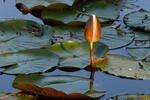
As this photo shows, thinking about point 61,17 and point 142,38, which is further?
point 61,17

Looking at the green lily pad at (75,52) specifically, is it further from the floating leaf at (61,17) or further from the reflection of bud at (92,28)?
the floating leaf at (61,17)

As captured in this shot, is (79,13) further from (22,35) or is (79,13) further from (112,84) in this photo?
(112,84)

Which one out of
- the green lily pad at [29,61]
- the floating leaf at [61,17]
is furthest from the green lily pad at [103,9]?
the green lily pad at [29,61]

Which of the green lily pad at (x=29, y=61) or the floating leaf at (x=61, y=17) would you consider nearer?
the green lily pad at (x=29, y=61)

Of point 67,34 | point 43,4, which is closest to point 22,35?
point 67,34

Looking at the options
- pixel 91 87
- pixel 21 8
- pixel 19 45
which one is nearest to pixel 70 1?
pixel 21 8

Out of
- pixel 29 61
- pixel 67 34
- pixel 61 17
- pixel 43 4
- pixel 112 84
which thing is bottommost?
pixel 112 84
